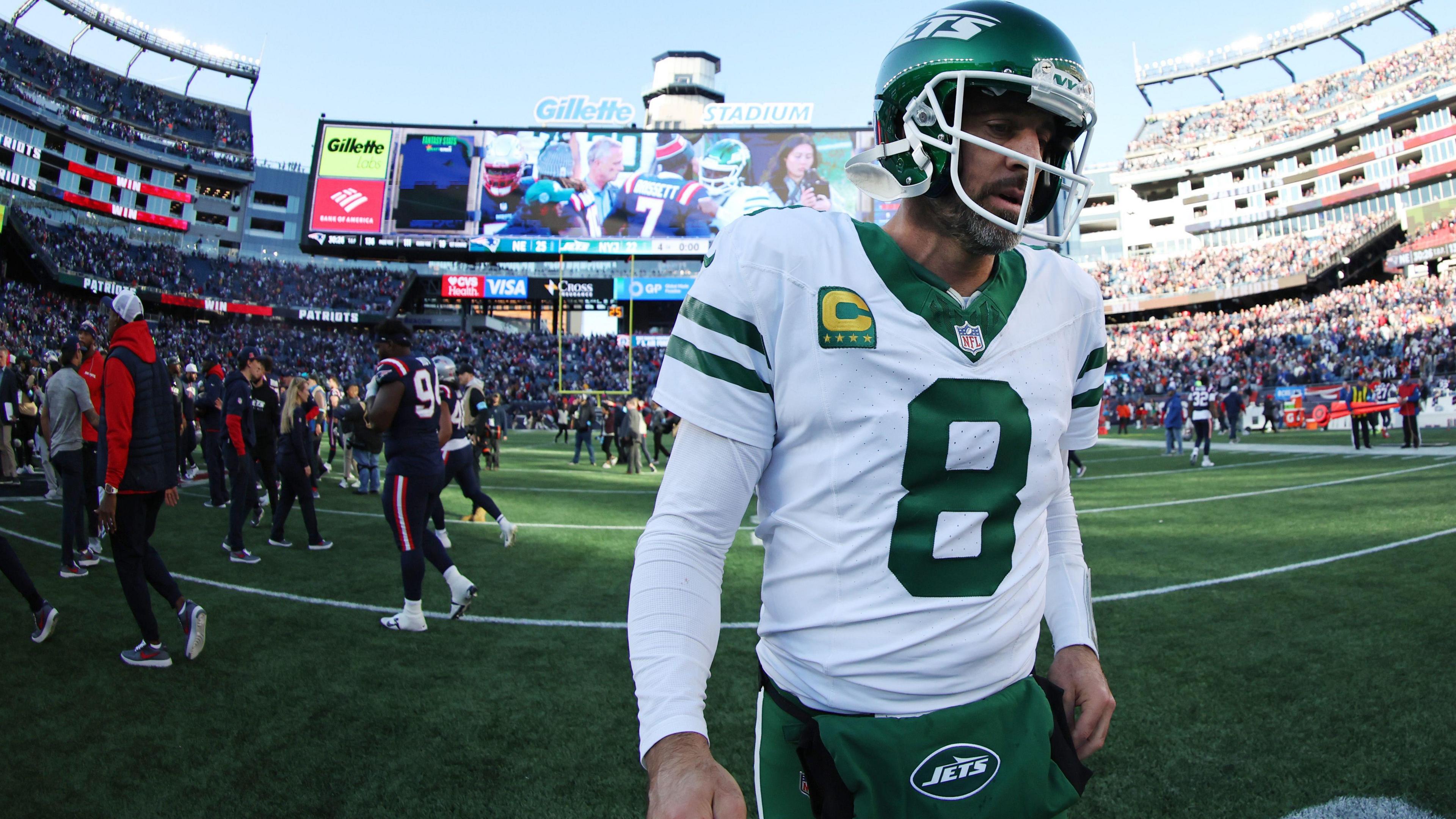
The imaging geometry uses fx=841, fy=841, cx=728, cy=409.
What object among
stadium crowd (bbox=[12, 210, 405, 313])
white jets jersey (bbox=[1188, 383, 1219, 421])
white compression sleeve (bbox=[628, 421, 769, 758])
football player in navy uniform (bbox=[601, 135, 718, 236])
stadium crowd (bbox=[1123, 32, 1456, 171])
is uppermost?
stadium crowd (bbox=[1123, 32, 1456, 171])

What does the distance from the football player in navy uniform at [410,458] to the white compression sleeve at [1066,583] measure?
184 inches

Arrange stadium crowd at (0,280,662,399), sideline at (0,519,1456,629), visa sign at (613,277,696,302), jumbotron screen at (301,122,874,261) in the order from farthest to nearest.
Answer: visa sign at (613,277,696,302), jumbotron screen at (301,122,874,261), stadium crowd at (0,280,662,399), sideline at (0,519,1456,629)

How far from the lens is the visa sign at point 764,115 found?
165 ft

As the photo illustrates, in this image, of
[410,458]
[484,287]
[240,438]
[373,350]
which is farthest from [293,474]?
[373,350]

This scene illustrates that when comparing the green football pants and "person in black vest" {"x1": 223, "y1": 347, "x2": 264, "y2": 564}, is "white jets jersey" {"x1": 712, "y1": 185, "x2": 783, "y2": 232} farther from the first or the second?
the green football pants

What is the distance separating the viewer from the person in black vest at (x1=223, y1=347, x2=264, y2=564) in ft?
25.2

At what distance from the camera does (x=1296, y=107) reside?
6138cm

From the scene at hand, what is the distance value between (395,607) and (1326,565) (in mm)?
6917

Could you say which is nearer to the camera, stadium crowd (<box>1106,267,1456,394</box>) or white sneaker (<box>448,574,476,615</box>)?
white sneaker (<box>448,574,476,615</box>)

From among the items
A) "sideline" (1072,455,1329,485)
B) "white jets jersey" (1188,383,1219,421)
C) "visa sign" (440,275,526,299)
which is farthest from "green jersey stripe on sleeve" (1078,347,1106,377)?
"visa sign" (440,275,526,299)

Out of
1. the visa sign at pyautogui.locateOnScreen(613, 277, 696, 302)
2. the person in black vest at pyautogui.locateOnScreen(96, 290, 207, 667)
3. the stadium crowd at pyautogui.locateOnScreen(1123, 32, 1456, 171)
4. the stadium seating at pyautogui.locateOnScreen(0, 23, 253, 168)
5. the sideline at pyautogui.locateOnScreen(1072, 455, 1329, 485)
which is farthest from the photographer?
the stadium crowd at pyautogui.locateOnScreen(1123, 32, 1456, 171)

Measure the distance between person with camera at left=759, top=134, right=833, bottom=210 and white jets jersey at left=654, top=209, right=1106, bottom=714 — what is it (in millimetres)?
46258

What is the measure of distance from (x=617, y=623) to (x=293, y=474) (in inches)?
170

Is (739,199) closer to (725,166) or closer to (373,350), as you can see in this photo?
(725,166)
